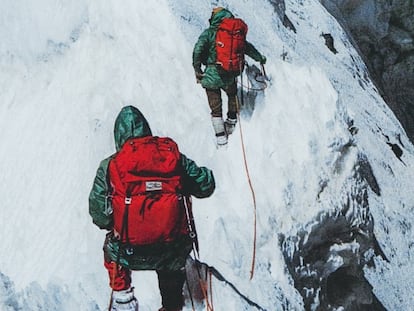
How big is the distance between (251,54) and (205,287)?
3.44 metres

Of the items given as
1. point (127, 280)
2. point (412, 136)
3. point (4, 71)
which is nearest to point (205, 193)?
point (127, 280)

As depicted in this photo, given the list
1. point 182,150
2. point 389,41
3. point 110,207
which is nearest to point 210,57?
point 182,150

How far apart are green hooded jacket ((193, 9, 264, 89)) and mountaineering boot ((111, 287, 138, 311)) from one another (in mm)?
3392

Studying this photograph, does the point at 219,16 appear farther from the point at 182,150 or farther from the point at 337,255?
the point at 337,255

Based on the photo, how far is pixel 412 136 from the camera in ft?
74.8

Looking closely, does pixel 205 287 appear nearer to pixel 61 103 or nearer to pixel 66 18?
pixel 61 103

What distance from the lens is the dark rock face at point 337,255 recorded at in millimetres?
8273

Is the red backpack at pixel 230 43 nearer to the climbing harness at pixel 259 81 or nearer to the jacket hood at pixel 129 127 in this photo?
the climbing harness at pixel 259 81

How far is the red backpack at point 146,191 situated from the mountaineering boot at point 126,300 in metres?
0.92

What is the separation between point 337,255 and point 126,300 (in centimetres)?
377

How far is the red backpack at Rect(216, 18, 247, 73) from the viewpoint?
27.2 ft

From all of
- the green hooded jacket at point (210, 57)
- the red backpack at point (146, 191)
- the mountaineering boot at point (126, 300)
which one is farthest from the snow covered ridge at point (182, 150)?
the red backpack at point (146, 191)

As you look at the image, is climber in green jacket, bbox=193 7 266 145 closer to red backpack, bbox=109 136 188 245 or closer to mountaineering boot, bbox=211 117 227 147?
mountaineering boot, bbox=211 117 227 147

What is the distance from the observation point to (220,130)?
8328mm
